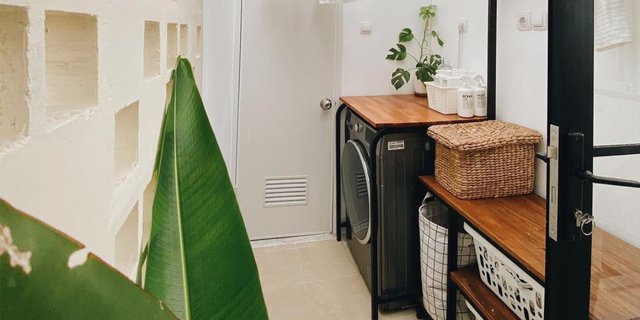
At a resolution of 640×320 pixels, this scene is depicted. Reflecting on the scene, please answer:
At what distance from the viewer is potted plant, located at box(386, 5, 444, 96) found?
104 inches

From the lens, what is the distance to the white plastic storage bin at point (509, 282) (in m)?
1.33

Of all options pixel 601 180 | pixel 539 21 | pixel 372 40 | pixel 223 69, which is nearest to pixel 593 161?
pixel 601 180

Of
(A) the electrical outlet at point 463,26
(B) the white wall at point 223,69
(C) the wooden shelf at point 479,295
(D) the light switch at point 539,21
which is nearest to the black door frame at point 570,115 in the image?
(C) the wooden shelf at point 479,295

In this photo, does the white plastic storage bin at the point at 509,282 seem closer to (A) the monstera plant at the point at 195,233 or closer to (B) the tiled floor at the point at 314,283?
(B) the tiled floor at the point at 314,283

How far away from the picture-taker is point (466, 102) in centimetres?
219

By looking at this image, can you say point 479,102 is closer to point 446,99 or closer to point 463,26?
point 446,99

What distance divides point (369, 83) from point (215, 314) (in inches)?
106

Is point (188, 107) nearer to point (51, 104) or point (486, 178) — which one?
point (51, 104)

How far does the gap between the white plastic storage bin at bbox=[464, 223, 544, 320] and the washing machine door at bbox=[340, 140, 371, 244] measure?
689 millimetres

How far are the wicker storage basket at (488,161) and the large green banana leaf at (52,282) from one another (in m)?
1.61

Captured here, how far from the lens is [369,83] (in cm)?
296

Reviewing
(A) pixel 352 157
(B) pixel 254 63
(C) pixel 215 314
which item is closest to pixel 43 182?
(C) pixel 215 314

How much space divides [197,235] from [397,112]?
6.67 feet

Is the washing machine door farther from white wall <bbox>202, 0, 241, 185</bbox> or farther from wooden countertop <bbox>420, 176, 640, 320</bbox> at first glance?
white wall <bbox>202, 0, 241, 185</bbox>
